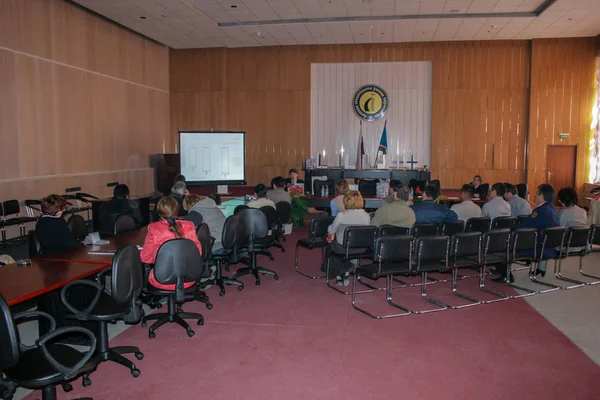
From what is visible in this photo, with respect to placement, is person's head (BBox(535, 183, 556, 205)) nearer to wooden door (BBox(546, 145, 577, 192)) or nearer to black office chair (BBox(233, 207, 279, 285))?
black office chair (BBox(233, 207, 279, 285))

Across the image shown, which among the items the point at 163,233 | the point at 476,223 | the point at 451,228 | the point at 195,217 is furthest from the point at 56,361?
the point at 476,223

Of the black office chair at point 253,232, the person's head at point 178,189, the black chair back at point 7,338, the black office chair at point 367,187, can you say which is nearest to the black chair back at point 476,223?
the black office chair at point 253,232

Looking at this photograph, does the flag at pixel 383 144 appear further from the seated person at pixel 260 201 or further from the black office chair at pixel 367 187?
the seated person at pixel 260 201

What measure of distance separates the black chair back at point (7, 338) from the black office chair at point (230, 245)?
3.48m

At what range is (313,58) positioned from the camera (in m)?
16.0

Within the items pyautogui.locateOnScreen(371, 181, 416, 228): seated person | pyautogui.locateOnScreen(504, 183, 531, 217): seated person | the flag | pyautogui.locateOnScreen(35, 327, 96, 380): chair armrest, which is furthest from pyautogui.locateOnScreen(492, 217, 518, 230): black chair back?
the flag

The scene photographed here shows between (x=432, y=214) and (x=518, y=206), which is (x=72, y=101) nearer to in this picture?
(x=432, y=214)

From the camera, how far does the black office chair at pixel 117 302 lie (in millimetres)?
3793

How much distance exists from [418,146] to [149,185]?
27.0ft

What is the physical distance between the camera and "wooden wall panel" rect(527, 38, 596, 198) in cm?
1463

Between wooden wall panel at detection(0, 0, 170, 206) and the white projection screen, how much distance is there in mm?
2074

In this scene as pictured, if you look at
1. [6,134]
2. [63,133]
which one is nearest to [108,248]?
[6,134]

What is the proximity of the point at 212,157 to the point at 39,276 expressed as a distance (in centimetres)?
915

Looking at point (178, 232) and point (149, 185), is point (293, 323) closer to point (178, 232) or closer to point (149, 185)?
point (178, 232)
